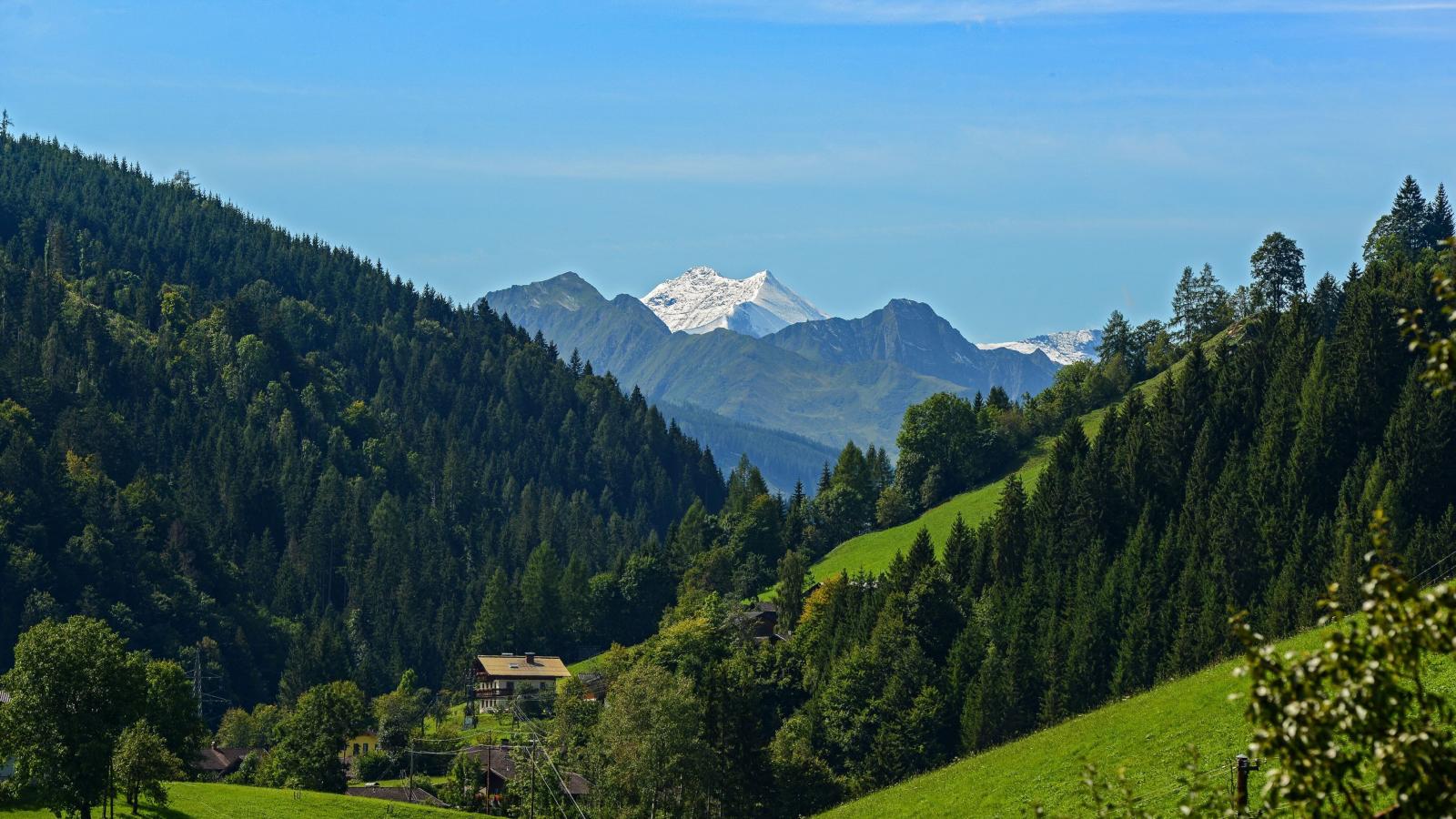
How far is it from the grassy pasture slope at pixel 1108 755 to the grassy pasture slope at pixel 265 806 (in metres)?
24.1

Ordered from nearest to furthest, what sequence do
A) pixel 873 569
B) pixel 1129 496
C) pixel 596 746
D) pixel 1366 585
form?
pixel 1366 585
pixel 596 746
pixel 1129 496
pixel 873 569

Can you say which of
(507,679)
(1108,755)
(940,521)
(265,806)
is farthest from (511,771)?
(940,521)

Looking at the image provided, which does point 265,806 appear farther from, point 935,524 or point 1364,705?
point 935,524

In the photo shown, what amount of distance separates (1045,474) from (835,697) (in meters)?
36.9

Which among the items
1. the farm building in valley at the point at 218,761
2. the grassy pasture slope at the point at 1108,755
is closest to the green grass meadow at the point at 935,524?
the farm building in valley at the point at 218,761

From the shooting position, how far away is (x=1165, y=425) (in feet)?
433

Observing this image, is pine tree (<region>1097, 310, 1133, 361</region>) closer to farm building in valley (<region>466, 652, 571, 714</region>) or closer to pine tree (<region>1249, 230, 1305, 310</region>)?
pine tree (<region>1249, 230, 1305, 310</region>)

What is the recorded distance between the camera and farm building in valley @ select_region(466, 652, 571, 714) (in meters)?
168

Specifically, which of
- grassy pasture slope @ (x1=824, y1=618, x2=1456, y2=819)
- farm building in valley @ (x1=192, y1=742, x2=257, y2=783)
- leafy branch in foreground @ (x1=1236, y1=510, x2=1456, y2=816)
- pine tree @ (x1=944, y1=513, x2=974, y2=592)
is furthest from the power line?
leafy branch in foreground @ (x1=1236, y1=510, x2=1456, y2=816)

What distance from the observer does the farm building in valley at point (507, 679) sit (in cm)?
16788

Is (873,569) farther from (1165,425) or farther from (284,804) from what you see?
(284,804)

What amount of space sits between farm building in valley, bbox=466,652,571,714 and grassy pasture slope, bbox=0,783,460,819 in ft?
238

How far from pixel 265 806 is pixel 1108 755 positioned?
4419 centimetres

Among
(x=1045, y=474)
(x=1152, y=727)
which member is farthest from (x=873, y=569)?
(x=1152, y=727)
